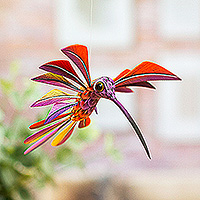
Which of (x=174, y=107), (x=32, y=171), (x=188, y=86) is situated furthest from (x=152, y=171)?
(x=32, y=171)

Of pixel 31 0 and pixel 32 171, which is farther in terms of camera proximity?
pixel 31 0

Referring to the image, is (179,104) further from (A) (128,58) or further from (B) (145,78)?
(B) (145,78)

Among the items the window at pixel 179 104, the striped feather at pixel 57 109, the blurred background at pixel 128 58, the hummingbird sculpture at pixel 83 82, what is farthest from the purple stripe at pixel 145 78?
the window at pixel 179 104

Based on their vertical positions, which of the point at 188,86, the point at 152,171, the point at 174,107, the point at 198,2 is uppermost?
the point at 198,2

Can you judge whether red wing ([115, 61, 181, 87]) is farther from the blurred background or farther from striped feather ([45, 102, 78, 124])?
the blurred background

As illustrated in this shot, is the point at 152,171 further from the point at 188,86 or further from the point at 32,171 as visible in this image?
the point at 32,171

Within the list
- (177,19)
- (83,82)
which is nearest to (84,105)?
(83,82)
